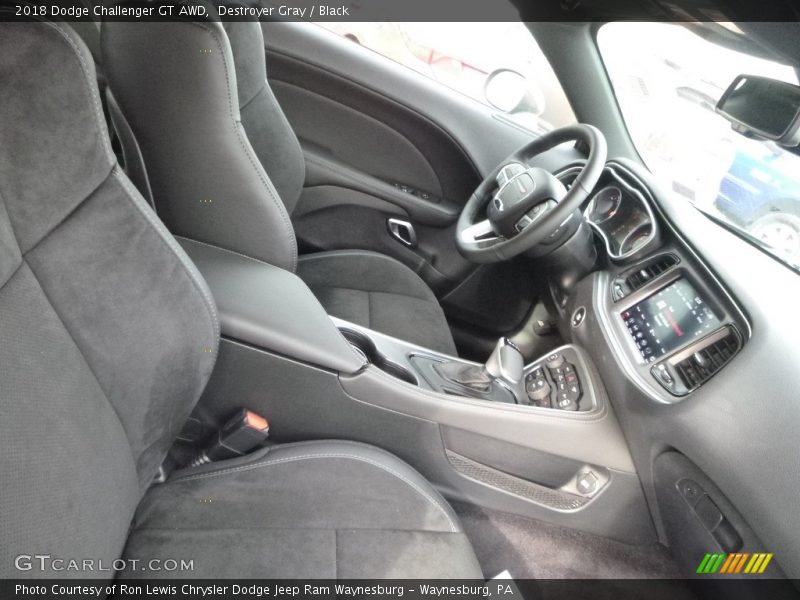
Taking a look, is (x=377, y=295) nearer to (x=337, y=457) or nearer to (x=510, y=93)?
(x=337, y=457)

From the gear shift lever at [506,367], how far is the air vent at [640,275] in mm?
264

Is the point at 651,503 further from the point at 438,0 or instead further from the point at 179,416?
the point at 438,0

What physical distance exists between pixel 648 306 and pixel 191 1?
1.03 metres

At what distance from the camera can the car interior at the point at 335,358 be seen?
706 millimetres

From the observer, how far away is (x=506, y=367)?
135cm

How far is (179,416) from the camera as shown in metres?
0.99

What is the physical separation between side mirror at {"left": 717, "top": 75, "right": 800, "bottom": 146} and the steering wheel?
0.85 ft

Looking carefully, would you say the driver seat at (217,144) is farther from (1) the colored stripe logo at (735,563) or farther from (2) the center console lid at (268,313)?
(1) the colored stripe logo at (735,563)

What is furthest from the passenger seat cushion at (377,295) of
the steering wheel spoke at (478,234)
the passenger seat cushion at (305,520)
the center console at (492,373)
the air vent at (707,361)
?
the air vent at (707,361)

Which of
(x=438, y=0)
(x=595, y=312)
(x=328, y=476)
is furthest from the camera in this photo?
(x=438, y=0)

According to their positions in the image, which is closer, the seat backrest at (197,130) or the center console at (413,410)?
the seat backrest at (197,130)

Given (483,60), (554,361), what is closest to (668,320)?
(554,361)

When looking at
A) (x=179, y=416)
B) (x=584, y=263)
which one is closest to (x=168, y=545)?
(x=179, y=416)

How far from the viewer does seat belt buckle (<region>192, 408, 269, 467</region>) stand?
43.8 inches
